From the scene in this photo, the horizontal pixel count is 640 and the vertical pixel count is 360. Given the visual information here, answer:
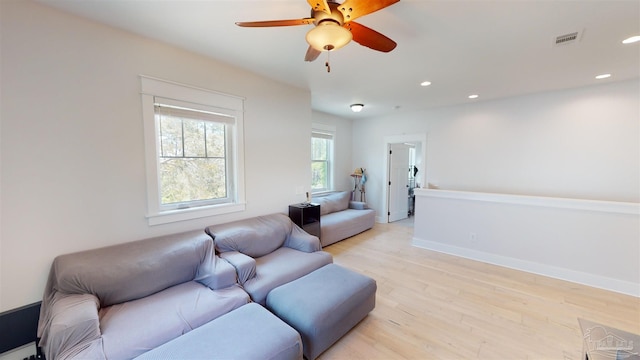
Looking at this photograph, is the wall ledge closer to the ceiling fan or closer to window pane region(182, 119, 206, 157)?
the ceiling fan

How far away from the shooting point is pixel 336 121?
562cm

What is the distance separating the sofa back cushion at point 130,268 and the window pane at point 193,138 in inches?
36.9

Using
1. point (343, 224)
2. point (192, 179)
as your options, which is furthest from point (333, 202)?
point (192, 179)

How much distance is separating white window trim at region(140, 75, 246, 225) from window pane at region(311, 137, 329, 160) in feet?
8.28

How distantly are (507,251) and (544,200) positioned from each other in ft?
2.84

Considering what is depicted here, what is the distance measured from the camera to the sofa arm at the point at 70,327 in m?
1.30

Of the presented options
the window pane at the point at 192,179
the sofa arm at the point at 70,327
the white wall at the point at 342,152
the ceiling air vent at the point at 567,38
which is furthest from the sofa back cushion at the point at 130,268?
the white wall at the point at 342,152

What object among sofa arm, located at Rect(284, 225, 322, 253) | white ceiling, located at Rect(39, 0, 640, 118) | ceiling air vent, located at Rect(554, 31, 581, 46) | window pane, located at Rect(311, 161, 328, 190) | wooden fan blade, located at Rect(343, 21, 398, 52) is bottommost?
sofa arm, located at Rect(284, 225, 322, 253)

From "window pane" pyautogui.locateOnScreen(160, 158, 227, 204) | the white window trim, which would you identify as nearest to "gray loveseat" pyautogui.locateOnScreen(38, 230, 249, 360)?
the white window trim

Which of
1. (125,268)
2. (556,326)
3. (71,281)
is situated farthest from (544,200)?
(71,281)

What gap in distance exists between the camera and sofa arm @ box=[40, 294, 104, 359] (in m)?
1.30

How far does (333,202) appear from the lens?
5008 mm

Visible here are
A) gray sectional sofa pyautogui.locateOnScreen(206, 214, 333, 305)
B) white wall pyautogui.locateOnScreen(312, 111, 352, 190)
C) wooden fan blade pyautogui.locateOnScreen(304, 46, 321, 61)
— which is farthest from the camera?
white wall pyautogui.locateOnScreen(312, 111, 352, 190)

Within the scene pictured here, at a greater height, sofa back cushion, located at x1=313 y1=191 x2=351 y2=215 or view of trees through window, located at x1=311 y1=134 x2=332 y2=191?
view of trees through window, located at x1=311 y1=134 x2=332 y2=191
